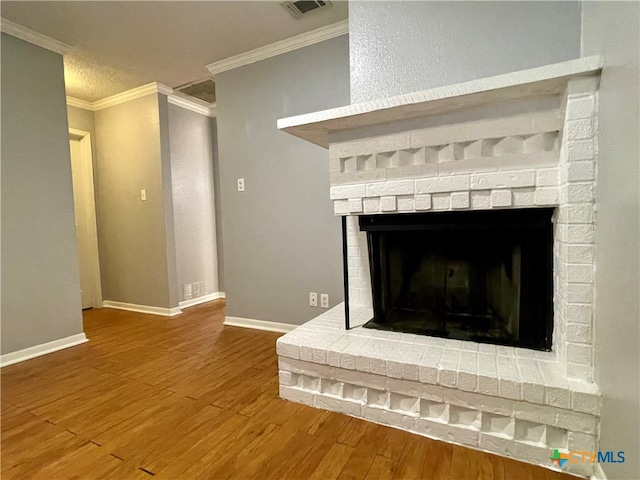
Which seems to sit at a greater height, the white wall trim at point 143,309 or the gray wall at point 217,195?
the gray wall at point 217,195

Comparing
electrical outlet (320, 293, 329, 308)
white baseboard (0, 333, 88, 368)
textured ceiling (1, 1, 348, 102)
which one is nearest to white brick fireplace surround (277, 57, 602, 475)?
electrical outlet (320, 293, 329, 308)

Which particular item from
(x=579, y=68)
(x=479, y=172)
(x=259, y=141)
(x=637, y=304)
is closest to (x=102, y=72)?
(x=259, y=141)

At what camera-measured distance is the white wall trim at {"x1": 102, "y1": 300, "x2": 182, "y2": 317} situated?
3373mm

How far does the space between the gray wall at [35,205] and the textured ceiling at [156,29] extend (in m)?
0.30

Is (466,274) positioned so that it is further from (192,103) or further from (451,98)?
(192,103)

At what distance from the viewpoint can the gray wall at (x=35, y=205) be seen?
2.27 m

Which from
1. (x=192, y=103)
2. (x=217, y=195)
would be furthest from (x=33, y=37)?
(x=217, y=195)

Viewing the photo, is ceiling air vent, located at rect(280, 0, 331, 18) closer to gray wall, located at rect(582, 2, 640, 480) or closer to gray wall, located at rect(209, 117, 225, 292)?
gray wall, located at rect(582, 2, 640, 480)

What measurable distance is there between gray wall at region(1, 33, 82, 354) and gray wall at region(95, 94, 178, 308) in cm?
82

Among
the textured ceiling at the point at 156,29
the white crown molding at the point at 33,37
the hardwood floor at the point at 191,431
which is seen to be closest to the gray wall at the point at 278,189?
the textured ceiling at the point at 156,29

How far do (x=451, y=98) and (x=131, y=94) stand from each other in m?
3.43

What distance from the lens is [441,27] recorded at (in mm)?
1470

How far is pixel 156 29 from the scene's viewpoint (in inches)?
92.4
